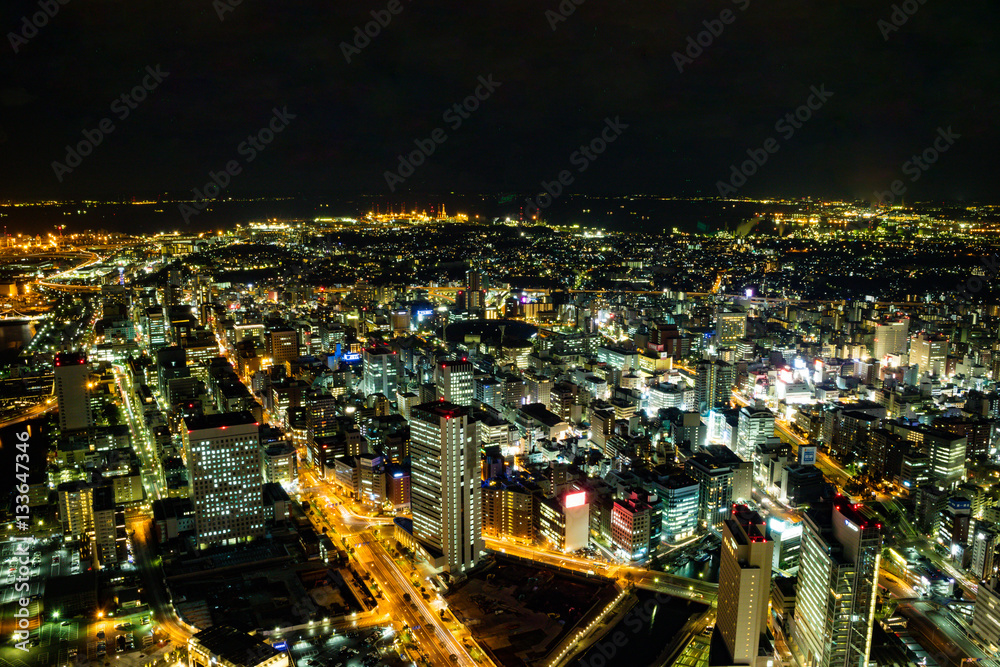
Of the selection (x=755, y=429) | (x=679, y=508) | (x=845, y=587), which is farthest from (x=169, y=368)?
(x=845, y=587)

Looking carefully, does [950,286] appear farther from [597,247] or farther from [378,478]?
[378,478]

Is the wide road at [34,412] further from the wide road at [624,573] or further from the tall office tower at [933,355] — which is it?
the tall office tower at [933,355]

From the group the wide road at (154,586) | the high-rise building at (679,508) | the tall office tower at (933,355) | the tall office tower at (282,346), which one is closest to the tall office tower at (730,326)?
the tall office tower at (933,355)

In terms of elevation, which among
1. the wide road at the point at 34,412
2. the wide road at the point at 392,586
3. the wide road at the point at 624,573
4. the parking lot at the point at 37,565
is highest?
the wide road at the point at 34,412

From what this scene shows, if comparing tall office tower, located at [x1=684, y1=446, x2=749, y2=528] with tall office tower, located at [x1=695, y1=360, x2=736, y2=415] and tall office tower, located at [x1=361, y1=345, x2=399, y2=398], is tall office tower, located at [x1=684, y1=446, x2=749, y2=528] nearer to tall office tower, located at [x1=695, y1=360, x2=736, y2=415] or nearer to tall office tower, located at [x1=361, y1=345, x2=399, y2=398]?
tall office tower, located at [x1=695, y1=360, x2=736, y2=415]

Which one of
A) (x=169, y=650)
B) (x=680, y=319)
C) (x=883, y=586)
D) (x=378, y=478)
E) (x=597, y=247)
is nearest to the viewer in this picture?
(x=169, y=650)

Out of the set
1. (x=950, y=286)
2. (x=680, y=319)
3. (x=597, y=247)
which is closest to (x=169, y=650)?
(x=680, y=319)

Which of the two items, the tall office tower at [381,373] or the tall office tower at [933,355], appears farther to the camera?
the tall office tower at [933,355]
